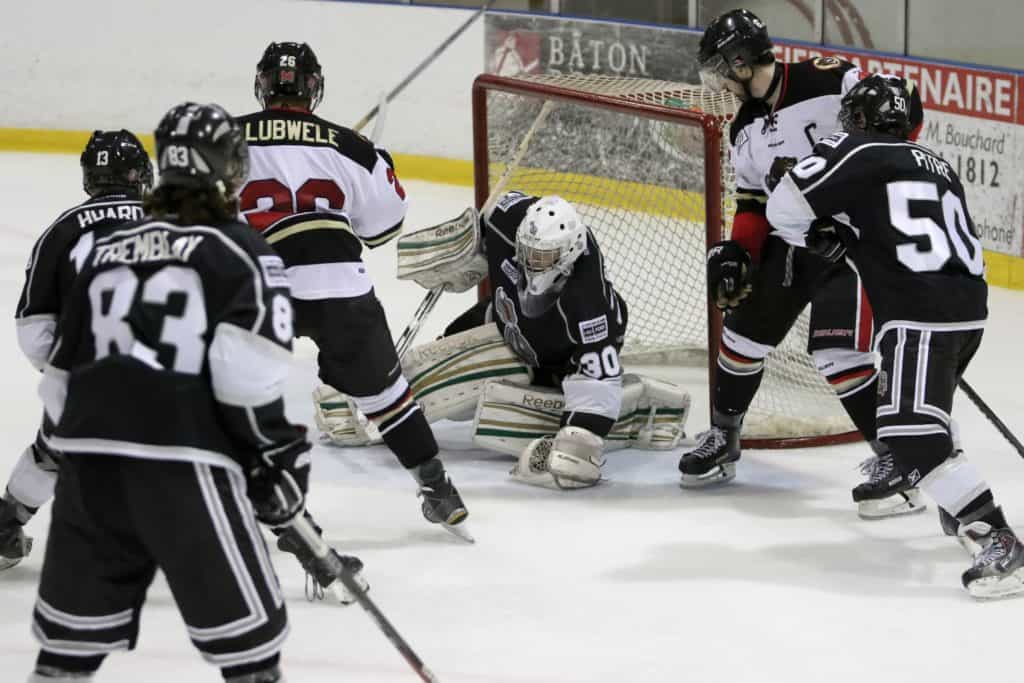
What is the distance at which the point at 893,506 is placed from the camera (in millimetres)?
4012

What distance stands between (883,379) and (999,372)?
2069mm

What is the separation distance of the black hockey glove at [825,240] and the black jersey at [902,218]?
103mm

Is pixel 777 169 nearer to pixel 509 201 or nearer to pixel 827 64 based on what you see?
pixel 827 64

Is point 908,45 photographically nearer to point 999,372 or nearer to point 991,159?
point 991,159

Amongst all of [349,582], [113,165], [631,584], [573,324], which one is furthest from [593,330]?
[349,582]

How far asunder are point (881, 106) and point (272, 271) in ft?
5.51

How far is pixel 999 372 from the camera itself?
5.34 m

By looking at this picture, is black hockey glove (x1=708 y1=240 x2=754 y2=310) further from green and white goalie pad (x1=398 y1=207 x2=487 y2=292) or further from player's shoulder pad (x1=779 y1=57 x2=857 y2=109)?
green and white goalie pad (x1=398 y1=207 x2=487 y2=292)

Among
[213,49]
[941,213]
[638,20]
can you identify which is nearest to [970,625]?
[941,213]

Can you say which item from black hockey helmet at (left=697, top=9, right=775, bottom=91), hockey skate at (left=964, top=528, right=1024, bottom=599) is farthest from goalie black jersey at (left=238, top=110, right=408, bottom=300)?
hockey skate at (left=964, top=528, right=1024, bottom=599)

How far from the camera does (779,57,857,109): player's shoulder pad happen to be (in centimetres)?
409

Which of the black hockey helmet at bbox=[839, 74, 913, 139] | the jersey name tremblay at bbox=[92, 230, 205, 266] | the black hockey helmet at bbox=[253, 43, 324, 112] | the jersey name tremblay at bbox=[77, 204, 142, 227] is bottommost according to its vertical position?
the jersey name tremblay at bbox=[77, 204, 142, 227]

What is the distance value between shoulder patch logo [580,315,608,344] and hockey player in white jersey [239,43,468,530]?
57 cm

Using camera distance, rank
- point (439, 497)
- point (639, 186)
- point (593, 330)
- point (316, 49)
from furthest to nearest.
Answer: point (316, 49) < point (639, 186) < point (593, 330) < point (439, 497)
